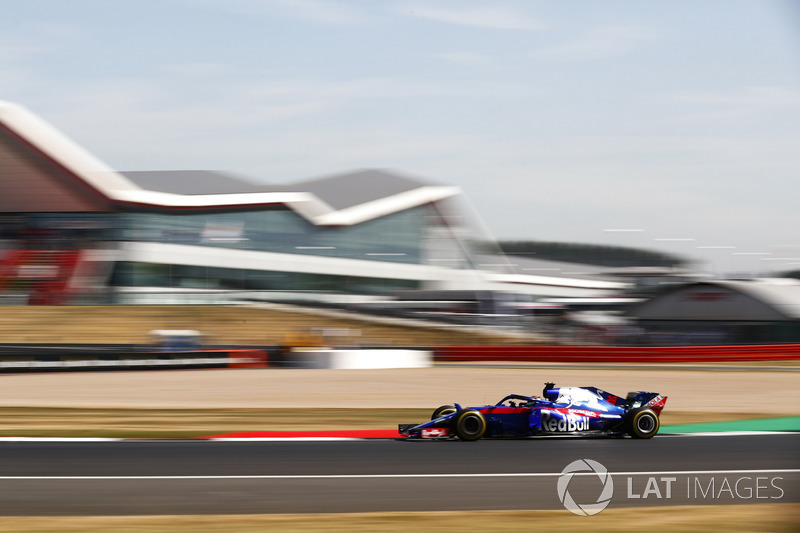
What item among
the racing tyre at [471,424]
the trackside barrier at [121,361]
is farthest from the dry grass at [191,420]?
the trackside barrier at [121,361]

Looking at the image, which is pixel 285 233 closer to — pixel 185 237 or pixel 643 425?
pixel 185 237

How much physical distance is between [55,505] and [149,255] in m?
45.5

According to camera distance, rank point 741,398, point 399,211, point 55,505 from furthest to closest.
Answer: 1. point 399,211
2. point 741,398
3. point 55,505

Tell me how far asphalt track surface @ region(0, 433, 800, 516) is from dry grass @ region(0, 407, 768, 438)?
4.06ft

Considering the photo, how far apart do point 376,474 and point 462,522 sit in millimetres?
2385

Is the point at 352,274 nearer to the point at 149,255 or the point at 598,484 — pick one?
the point at 149,255

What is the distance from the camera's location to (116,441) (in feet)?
39.0

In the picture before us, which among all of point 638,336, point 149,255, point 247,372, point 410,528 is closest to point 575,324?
point 638,336

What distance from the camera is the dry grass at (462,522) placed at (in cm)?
685

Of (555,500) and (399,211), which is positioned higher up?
(399,211)

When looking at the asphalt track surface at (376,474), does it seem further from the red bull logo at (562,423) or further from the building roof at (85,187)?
the building roof at (85,187)

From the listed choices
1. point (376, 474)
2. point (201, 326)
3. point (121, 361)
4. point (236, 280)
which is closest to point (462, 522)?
point (376, 474)

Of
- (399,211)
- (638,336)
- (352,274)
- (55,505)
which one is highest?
(399,211)

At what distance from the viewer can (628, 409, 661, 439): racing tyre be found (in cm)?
1165
